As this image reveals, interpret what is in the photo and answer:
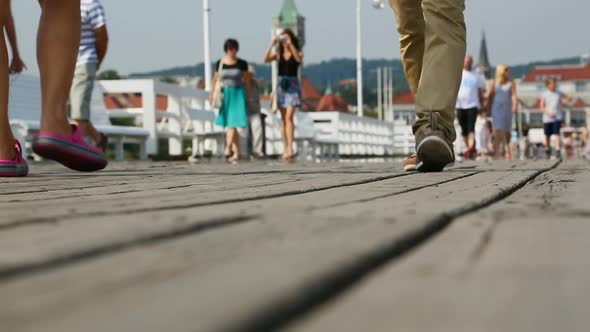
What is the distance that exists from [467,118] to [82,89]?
7.01 meters

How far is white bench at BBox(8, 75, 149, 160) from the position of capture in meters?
10.8

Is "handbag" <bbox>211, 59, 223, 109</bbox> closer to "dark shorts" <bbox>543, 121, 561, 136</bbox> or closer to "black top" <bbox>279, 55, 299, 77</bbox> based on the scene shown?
"black top" <bbox>279, 55, 299, 77</bbox>

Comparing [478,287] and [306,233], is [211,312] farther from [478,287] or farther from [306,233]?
[306,233]

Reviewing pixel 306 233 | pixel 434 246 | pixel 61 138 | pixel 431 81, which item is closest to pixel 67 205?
pixel 306 233

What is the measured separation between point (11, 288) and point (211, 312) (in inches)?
9.3

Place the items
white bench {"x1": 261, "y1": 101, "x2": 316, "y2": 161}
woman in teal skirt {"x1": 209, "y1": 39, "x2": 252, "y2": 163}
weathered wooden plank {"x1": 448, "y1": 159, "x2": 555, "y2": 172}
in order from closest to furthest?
weathered wooden plank {"x1": 448, "y1": 159, "x2": 555, "y2": 172}
woman in teal skirt {"x1": 209, "y1": 39, "x2": 252, "y2": 163}
white bench {"x1": 261, "y1": 101, "x2": 316, "y2": 161}

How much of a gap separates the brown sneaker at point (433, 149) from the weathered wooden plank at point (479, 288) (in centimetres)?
264

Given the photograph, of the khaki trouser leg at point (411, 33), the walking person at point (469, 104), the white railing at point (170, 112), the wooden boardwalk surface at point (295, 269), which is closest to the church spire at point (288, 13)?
the white railing at point (170, 112)

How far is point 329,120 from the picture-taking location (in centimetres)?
2598

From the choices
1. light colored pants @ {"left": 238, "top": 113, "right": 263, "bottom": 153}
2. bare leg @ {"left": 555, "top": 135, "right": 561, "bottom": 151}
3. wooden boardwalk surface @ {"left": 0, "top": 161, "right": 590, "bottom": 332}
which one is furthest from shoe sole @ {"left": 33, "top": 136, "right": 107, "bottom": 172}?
bare leg @ {"left": 555, "top": 135, "right": 561, "bottom": 151}

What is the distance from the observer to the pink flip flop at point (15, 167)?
4062 mm

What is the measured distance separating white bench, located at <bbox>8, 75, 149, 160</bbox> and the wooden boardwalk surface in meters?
9.27

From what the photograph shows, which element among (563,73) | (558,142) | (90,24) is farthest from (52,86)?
(563,73)

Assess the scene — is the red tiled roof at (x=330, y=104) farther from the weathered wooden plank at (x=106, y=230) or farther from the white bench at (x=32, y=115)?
the weathered wooden plank at (x=106, y=230)
